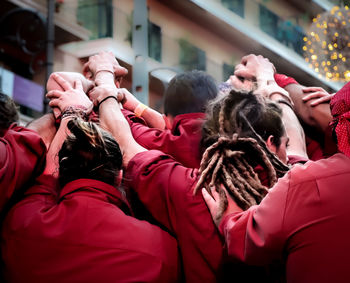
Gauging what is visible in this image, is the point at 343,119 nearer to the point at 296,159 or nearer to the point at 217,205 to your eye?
the point at 217,205

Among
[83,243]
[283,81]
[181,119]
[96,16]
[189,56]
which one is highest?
[283,81]

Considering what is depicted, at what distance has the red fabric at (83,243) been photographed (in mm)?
1614

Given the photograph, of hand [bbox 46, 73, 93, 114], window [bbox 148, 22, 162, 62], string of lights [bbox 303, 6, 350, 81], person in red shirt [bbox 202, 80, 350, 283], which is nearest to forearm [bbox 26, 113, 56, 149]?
hand [bbox 46, 73, 93, 114]

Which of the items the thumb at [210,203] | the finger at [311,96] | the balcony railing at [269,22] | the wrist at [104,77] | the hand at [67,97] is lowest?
the balcony railing at [269,22]

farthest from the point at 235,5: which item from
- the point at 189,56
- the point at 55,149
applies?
the point at 55,149

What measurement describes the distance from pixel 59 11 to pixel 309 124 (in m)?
10.7

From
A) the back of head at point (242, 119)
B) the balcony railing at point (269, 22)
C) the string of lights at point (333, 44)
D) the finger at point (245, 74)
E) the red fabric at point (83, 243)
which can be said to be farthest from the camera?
the balcony railing at point (269, 22)

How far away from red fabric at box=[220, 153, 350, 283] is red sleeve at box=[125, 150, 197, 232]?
36 cm

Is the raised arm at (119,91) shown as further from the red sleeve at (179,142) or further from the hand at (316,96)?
the hand at (316,96)

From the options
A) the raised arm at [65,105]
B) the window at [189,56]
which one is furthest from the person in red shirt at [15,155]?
the window at [189,56]

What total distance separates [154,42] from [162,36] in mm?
351

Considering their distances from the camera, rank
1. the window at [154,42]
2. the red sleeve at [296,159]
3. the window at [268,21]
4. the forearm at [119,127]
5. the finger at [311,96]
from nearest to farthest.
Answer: the forearm at [119,127] → the red sleeve at [296,159] → the finger at [311,96] → the window at [154,42] → the window at [268,21]

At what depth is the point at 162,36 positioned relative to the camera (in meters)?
13.6

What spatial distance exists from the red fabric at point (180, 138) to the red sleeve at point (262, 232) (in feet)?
1.94
